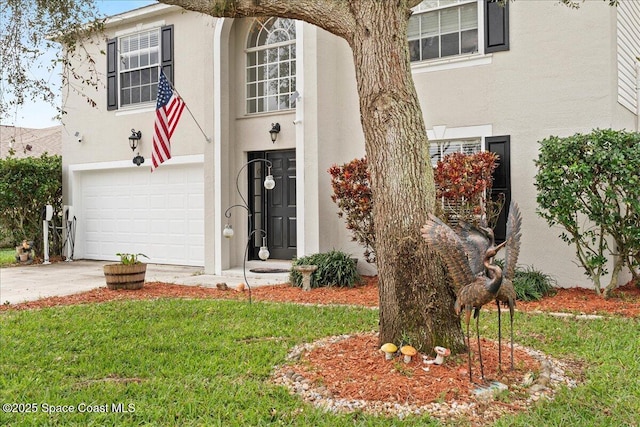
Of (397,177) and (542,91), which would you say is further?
(542,91)

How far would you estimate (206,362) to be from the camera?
4426 millimetres

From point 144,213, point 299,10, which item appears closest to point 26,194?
point 144,213

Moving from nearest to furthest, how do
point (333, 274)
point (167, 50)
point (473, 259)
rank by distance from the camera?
point (473, 259) → point (333, 274) → point (167, 50)

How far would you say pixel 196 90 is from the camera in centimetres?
1188

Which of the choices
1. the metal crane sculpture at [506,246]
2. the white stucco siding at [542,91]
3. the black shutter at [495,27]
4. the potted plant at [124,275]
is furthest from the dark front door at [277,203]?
the metal crane sculpture at [506,246]

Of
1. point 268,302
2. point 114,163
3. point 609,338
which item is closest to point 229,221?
point 268,302

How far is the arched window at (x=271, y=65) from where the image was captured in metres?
10.3

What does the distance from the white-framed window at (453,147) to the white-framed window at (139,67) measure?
6989mm

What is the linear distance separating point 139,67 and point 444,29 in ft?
24.5

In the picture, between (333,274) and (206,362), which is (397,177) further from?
(333,274)

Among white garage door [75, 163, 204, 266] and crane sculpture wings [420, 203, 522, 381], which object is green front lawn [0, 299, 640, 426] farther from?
white garage door [75, 163, 204, 266]

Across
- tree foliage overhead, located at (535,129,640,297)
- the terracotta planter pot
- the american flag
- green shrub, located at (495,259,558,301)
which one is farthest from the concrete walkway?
tree foliage overhead, located at (535,129,640,297)

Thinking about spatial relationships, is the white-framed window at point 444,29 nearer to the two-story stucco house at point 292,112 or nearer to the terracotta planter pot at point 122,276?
the two-story stucco house at point 292,112

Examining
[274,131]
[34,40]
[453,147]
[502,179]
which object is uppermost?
[34,40]
